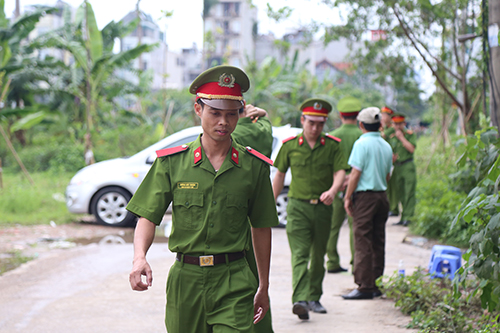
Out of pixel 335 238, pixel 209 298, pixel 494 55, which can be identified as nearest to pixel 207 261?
pixel 209 298

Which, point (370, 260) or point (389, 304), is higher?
point (370, 260)

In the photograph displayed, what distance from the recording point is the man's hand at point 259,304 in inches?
125

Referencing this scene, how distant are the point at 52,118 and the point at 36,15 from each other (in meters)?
4.41

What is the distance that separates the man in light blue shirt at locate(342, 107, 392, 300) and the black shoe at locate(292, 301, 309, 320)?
3.13 ft

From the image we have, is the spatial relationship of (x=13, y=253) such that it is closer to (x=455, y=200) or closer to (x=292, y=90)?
(x=455, y=200)

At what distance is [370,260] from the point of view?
6.15 meters

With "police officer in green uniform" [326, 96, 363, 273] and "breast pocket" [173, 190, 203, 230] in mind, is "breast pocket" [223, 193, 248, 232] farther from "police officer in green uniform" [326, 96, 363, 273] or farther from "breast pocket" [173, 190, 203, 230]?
"police officer in green uniform" [326, 96, 363, 273]

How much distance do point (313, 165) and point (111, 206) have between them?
19.4 feet

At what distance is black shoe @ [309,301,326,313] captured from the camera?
18.6 ft

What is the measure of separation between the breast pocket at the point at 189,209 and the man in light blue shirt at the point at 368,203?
11.3ft

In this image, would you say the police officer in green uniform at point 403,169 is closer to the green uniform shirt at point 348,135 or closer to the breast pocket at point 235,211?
the green uniform shirt at point 348,135

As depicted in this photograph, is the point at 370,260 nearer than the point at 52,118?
Yes

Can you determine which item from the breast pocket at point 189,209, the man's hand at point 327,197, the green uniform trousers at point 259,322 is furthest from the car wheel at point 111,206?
the breast pocket at point 189,209

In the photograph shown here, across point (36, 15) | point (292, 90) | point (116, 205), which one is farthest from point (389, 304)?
point (292, 90)
